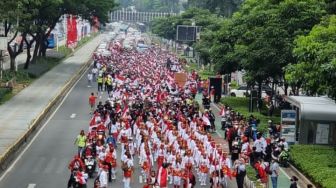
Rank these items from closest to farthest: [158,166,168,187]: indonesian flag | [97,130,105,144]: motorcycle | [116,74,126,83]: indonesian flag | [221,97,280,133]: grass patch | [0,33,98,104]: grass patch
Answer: [158,166,168,187]: indonesian flag < [97,130,105,144]: motorcycle < [221,97,280,133]: grass patch < [0,33,98,104]: grass patch < [116,74,126,83]: indonesian flag

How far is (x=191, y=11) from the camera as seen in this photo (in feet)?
348

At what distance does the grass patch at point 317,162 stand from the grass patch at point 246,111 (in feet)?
16.8

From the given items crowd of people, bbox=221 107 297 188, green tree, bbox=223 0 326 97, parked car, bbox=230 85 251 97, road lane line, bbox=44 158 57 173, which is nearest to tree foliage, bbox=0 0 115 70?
parked car, bbox=230 85 251 97

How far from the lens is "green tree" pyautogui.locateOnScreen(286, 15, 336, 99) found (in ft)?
92.1

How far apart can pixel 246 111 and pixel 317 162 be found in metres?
17.3

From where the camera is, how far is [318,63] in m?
29.4

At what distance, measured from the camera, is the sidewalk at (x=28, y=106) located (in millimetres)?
35688

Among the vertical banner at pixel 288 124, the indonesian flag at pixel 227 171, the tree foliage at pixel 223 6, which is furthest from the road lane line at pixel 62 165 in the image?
the tree foliage at pixel 223 6

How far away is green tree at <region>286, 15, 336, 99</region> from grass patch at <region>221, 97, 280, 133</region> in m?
4.70

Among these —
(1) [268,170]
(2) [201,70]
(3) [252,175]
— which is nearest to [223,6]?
(2) [201,70]

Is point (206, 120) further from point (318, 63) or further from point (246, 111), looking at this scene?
point (318, 63)

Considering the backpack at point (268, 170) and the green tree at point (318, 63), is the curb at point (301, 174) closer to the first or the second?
the backpack at point (268, 170)

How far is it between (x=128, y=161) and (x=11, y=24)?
33217 mm

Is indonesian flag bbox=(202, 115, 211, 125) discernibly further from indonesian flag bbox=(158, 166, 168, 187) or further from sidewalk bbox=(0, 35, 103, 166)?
indonesian flag bbox=(158, 166, 168, 187)
